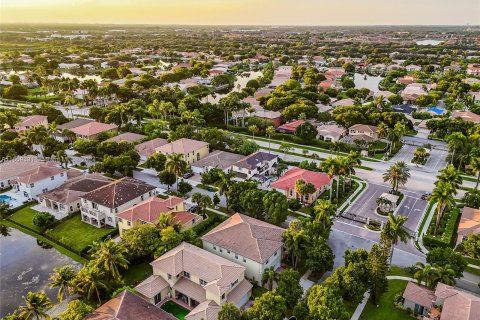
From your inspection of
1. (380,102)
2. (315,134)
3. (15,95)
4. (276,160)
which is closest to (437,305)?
(276,160)

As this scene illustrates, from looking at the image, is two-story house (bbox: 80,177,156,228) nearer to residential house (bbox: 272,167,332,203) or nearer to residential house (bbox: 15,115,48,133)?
residential house (bbox: 272,167,332,203)

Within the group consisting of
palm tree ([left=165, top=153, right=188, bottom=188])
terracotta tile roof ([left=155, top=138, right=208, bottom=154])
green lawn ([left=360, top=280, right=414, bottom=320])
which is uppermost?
palm tree ([left=165, top=153, right=188, bottom=188])

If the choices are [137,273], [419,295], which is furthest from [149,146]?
[419,295]

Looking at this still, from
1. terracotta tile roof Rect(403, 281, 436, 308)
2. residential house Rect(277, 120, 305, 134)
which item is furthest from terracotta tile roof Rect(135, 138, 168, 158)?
terracotta tile roof Rect(403, 281, 436, 308)

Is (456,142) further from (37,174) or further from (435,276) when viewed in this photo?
(37,174)

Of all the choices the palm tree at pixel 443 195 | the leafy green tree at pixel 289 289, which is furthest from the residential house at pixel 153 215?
the palm tree at pixel 443 195

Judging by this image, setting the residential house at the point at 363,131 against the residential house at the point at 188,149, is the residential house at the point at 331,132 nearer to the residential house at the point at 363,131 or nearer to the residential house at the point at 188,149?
the residential house at the point at 363,131
